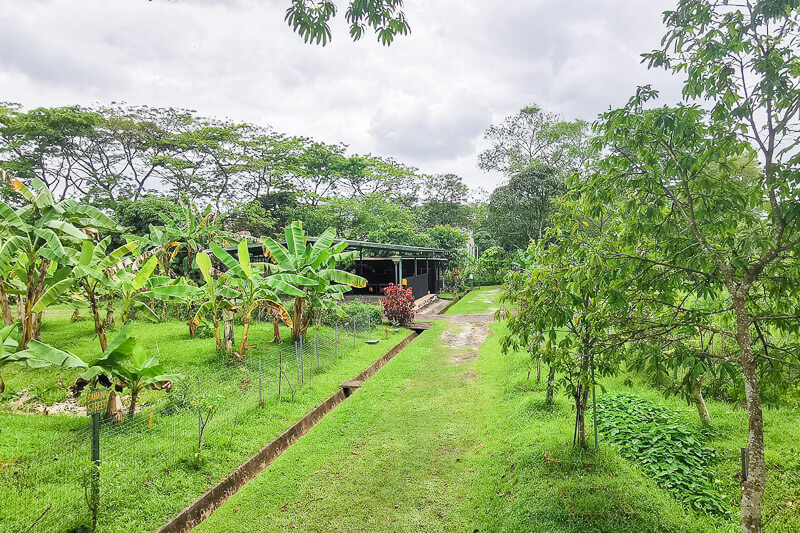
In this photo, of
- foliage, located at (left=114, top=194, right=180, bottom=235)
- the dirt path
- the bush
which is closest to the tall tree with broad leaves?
the dirt path

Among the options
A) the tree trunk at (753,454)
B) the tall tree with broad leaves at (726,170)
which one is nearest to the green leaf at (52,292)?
the tall tree with broad leaves at (726,170)

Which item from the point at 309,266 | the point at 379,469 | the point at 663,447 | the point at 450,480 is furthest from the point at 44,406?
the point at 663,447

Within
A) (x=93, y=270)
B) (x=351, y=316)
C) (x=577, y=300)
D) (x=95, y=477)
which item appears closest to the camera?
(x=577, y=300)

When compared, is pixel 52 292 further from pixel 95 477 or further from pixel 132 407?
pixel 95 477

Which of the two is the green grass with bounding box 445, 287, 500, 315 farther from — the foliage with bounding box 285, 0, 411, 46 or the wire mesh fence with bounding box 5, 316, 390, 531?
the foliage with bounding box 285, 0, 411, 46

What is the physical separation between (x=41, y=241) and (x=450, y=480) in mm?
8059

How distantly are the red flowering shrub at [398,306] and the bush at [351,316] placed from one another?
0.49m

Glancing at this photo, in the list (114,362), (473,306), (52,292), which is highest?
(52,292)

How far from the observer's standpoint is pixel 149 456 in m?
4.84

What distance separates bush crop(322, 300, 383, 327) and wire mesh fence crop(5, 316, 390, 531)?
17.3 ft

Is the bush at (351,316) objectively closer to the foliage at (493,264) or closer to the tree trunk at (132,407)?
the tree trunk at (132,407)

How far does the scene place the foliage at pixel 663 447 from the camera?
13.6 feet

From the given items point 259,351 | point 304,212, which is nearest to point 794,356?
point 259,351

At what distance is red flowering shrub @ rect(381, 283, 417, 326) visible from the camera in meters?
15.1
